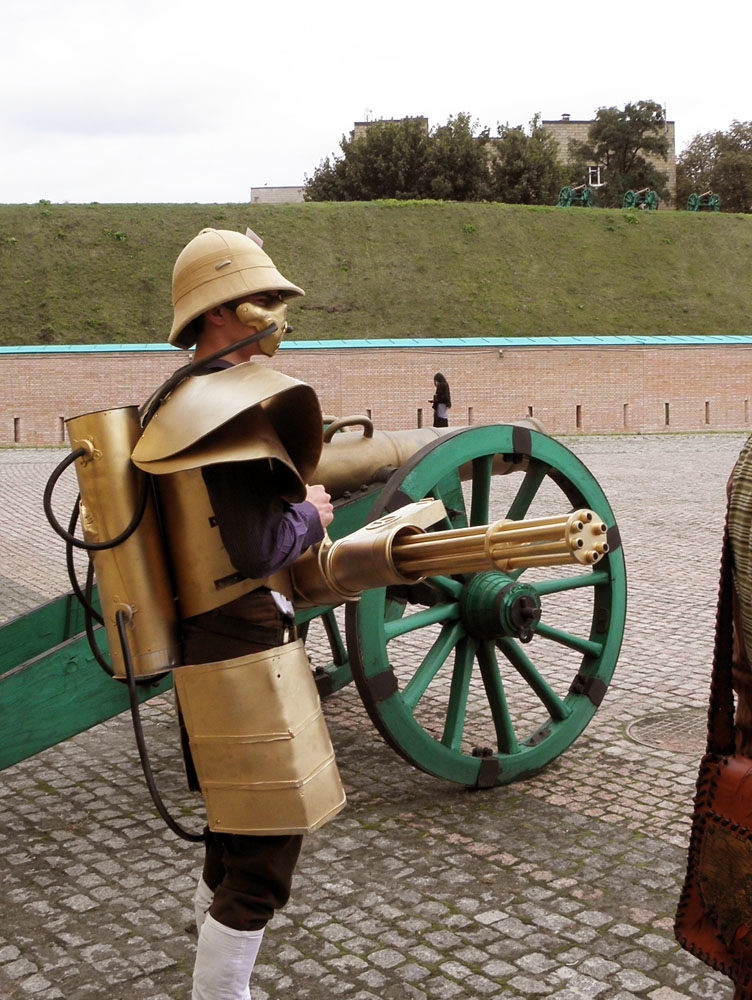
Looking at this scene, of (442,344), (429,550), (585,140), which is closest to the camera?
(429,550)

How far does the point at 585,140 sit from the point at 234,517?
66.1 meters

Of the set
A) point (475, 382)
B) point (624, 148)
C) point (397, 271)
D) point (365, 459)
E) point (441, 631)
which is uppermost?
point (624, 148)

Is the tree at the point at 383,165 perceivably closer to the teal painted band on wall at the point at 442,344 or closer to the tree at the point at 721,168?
the tree at the point at 721,168

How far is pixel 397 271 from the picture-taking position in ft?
109

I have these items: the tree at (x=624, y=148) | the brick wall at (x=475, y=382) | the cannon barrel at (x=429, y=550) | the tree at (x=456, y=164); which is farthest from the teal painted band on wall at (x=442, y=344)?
the tree at (x=624, y=148)

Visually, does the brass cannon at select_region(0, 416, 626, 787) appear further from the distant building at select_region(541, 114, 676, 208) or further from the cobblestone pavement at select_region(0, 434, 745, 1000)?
the distant building at select_region(541, 114, 676, 208)

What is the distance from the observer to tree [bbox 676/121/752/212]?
56344mm

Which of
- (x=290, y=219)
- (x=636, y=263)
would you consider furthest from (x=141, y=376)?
(x=636, y=263)

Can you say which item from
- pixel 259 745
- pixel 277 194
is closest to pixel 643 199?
pixel 277 194

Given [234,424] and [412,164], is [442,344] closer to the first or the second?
[412,164]

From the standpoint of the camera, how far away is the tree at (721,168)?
56344 millimetres

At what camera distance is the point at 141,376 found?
2858 cm

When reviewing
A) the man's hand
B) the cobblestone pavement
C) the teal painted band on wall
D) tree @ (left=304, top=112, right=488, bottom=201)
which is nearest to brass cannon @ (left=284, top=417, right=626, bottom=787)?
the cobblestone pavement

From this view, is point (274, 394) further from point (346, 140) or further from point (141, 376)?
point (346, 140)
